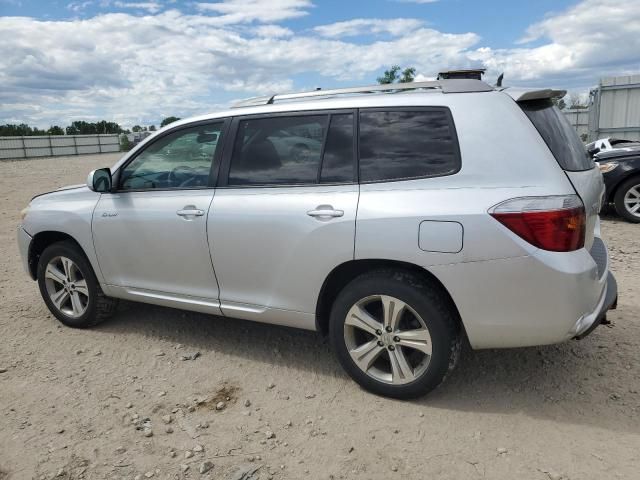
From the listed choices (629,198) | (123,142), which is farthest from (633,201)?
(123,142)

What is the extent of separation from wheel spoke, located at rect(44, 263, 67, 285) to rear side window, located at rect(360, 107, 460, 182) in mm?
2921

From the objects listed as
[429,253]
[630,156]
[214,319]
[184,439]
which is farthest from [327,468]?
[630,156]

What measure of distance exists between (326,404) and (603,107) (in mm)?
12955

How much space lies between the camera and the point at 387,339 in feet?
10.3

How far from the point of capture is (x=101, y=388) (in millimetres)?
3584

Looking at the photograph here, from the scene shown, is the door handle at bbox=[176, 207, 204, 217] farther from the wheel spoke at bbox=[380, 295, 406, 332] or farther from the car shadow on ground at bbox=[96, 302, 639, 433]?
the wheel spoke at bbox=[380, 295, 406, 332]

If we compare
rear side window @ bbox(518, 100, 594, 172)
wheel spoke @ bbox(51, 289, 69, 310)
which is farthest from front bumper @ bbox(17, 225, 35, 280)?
rear side window @ bbox(518, 100, 594, 172)

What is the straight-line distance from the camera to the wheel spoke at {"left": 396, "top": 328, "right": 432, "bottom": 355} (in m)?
3.01

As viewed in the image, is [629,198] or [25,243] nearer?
[25,243]

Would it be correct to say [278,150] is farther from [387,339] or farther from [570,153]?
[570,153]

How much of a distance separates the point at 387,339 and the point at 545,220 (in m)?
1.10

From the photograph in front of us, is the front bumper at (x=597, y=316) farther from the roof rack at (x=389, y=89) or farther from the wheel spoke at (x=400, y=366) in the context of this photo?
the roof rack at (x=389, y=89)

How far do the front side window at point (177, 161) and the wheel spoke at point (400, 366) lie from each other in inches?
68.4

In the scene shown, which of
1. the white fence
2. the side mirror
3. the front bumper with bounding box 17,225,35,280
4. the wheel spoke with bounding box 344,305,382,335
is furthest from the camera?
the white fence
